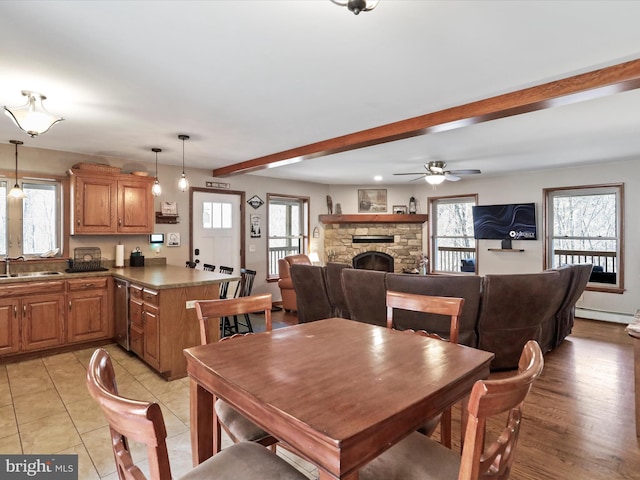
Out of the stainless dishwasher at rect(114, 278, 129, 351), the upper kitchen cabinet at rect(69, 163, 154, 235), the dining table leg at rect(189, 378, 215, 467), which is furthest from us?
the upper kitchen cabinet at rect(69, 163, 154, 235)

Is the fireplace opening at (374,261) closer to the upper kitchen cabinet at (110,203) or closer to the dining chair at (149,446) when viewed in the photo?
the upper kitchen cabinet at (110,203)

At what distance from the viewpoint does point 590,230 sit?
5844mm

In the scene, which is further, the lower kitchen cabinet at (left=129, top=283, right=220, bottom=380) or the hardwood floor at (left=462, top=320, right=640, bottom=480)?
the lower kitchen cabinet at (left=129, top=283, right=220, bottom=380)

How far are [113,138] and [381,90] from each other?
9.96ft

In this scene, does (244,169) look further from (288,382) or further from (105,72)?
(288,382)

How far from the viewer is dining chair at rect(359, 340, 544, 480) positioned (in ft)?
2.92

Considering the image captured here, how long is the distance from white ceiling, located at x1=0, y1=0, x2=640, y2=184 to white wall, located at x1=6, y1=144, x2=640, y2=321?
1.07 meters

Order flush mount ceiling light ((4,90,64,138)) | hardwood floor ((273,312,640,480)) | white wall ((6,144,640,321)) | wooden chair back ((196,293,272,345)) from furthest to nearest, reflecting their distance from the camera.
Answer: white wall ((6,144,640,321)) < flush mount ceiling light ((4,90,64,138)) < hardwood floor ((273,312,640,480)) < wooden chair back ((196,293,272,345))

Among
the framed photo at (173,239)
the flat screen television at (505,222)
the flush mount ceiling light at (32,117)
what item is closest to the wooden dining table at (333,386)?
the flush mount ceiling light at (32,117)

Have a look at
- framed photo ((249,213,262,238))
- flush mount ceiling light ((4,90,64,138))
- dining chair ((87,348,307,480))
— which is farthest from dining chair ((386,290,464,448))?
framed photo ((249,213,262,238))

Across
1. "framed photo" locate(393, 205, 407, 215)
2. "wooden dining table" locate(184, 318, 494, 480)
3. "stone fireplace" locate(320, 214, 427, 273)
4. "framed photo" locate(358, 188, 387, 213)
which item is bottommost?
"wooden dining table" locate(184, 318, 494, 480)

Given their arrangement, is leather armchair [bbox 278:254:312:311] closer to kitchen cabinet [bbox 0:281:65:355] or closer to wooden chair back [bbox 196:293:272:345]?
kitchen cabinet [bbox 0:281:65:355]

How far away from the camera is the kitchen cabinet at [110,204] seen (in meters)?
4.37

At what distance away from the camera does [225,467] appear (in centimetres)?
128
